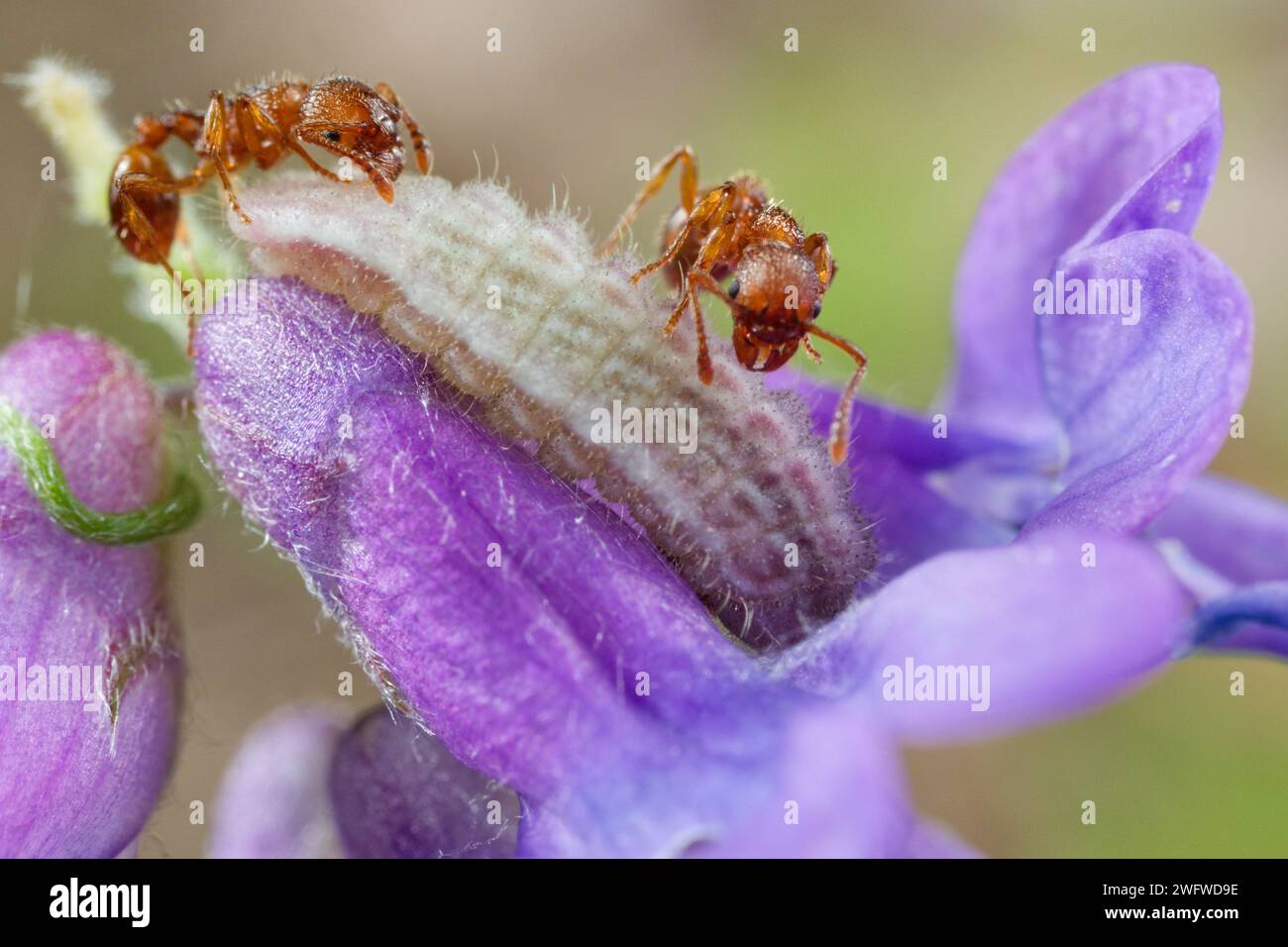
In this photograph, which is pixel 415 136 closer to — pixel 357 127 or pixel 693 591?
pixel 357 127

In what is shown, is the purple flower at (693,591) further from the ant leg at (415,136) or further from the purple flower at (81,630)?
the ant leg at (415,136)

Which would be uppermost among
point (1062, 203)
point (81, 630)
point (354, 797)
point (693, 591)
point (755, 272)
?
point (1062, 203)

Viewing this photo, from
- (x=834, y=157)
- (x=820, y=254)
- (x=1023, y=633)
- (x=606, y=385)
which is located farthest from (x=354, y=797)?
(x=834, y=157)

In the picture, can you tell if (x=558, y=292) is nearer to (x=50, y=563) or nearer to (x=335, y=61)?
(x=50, y=563)

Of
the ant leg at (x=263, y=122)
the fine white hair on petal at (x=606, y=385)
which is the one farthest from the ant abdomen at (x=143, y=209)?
the fine white hair on petal at (x=606, y=385)

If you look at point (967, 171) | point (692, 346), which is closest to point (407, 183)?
point (692, 346)

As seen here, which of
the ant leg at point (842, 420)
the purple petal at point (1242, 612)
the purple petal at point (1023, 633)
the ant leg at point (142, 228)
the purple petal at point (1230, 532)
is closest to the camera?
the purple petal at point (1023, 633)
